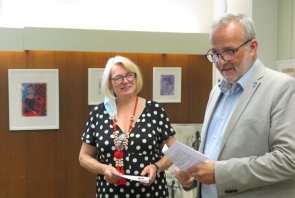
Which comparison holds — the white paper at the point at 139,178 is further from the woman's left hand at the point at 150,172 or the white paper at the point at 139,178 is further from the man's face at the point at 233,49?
the man's face at the point at 233,49

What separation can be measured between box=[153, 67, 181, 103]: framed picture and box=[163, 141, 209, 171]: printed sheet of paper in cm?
308

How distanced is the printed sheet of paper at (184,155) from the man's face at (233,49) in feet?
1.39

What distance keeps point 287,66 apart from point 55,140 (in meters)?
2.80

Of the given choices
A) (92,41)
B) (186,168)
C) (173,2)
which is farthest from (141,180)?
(173,2)

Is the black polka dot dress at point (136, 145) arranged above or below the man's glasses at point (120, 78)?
below

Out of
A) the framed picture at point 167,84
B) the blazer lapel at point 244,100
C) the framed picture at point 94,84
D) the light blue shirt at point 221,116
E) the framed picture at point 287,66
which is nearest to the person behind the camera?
the blazer lapel at point 244,100

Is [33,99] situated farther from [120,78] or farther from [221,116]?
[221,116]

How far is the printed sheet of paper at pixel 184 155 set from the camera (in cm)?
160

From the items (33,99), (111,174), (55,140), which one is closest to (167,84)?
(55,140)

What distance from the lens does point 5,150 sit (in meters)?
4.30

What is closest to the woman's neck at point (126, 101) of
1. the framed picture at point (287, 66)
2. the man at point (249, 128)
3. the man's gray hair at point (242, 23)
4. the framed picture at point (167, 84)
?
the man at point (249, 128)

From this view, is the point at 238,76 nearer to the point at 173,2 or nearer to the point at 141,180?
the point at 141,180

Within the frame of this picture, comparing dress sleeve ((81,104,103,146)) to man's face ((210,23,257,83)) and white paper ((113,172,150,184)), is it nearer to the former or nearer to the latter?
white paper ((113,172,150,184))

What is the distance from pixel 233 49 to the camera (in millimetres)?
1664
